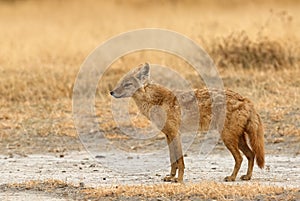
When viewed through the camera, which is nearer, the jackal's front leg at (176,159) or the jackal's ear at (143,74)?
the jackal's front leg at (176,159)

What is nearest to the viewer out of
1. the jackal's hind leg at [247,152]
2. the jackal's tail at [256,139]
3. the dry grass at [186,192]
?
the dry grass at [186,192]

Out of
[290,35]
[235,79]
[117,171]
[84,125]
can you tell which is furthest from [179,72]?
[117,171]

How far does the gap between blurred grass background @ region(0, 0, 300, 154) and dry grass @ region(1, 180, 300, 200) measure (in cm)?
397

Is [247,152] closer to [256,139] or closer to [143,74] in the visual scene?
[256,139]

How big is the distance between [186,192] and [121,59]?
9.83m

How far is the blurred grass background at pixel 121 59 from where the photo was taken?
46.7ft

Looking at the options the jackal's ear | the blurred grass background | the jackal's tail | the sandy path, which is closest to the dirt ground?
the sandy path

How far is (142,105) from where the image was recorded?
10.4 meters

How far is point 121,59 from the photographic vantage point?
18.6m

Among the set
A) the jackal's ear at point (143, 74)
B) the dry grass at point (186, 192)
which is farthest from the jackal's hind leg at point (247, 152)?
the jackal's ear at point (143, 74)

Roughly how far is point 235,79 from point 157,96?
20.3 ft

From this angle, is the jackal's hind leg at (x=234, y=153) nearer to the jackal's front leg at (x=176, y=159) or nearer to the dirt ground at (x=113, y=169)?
the dirt ground at (x=113, y=169)

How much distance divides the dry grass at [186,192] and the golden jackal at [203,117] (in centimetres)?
64

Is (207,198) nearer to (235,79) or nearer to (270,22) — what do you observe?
(235,79)
